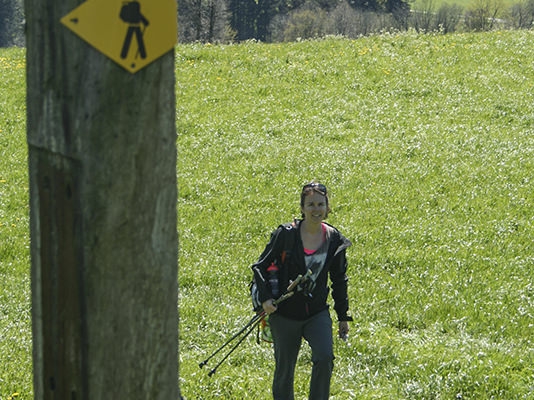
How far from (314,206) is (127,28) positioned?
4.12m

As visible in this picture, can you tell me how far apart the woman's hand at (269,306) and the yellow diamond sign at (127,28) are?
13.0 feet

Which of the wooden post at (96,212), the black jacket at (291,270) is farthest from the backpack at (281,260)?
the wooden post at (96,212)

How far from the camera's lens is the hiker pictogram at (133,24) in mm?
2576

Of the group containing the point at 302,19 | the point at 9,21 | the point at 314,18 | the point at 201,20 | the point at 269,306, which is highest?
the point at 314,18

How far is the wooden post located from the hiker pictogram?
0.21ft

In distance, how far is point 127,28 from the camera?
8.50 ft

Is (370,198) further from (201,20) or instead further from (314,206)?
(201,20)

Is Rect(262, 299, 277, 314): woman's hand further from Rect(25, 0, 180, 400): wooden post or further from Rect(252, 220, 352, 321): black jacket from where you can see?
Rect(25, 0, 180, 400): wooden post

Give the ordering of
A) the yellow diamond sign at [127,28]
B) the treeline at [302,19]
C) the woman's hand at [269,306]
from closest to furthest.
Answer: the yellow diamond sign at [127,28], the woman's hand at [269,306], the treeline at [302,19]

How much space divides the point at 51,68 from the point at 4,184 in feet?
45.6

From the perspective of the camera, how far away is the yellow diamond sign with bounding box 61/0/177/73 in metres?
2.50

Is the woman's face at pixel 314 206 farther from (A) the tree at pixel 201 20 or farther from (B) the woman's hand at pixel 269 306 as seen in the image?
(A) the tree at pixel 201 20

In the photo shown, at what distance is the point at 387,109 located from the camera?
20.0 meters

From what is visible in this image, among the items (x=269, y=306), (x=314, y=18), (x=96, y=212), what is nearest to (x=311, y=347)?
(x=269, y=306)
